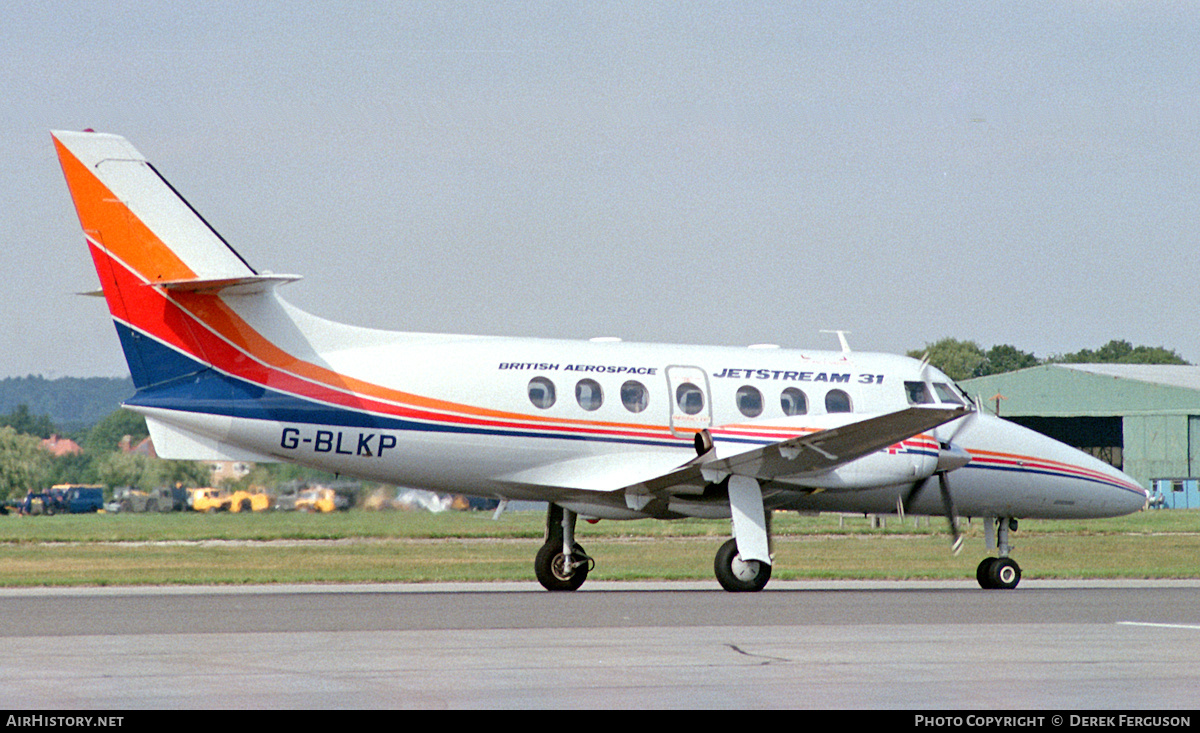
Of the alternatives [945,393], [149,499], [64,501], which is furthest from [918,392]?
[64,501]

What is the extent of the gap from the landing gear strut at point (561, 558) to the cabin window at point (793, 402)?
3842mm

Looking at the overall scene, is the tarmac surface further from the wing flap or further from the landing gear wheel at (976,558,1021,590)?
the landing gear wheel at (976,558,1021,590)

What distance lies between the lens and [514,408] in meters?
23.3

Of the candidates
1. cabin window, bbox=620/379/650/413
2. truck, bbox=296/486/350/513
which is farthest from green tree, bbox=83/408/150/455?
cabin window, bbox=620/379/650/413

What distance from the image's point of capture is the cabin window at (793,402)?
81.1ft

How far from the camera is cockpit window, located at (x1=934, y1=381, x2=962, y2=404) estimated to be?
84.9ft

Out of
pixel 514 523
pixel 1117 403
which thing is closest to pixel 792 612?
pixel 514 523

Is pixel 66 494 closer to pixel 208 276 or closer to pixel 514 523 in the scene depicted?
pixel 514 523

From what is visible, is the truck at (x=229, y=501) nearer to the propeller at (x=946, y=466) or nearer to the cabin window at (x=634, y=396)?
the cabin window at (x=634, y=396)

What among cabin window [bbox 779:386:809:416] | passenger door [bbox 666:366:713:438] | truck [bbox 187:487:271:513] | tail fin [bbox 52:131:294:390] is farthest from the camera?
truck [bbox 187:487:271:513]

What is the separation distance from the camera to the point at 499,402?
23.3 metres

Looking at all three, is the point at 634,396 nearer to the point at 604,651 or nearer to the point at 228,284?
the point at 228,284

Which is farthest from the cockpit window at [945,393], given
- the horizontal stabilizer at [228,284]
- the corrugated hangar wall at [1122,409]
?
the corrugated hangar wall at [1122,409]

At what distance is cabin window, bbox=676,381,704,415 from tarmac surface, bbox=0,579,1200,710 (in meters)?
2.97
